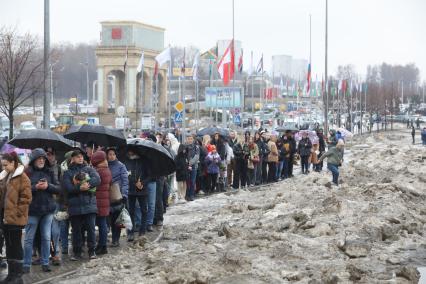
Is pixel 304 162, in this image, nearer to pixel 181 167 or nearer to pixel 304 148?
pixel 304 148

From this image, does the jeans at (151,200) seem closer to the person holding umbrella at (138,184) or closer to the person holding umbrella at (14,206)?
the person holding umbrella at (138,184)

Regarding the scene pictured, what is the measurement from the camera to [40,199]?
11.9 m

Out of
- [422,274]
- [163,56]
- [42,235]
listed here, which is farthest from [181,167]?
[163,56]

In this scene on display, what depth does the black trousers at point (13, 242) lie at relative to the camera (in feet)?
36.8

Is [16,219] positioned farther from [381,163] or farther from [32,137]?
[381,163]

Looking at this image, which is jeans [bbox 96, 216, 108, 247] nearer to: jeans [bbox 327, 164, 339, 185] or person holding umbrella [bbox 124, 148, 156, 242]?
person holding umbrella [bbox 124, 148, 156, 242]

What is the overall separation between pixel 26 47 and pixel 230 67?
14.2m

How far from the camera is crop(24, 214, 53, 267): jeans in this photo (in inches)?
471

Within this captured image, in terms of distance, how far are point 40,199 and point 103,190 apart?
1609 mm

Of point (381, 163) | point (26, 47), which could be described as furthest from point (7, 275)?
point (381, 163)

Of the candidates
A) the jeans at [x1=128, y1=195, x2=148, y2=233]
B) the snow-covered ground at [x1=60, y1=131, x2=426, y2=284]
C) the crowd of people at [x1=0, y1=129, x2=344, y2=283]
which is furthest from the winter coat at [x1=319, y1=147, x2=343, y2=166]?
the jeans at [x1=128, y1=195, x2=148, y2=233]

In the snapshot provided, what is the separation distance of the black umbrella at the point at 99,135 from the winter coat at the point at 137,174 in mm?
382

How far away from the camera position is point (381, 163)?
117 ft

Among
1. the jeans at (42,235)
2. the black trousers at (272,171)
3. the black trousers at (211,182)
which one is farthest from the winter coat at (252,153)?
the jeans at (42,235)
